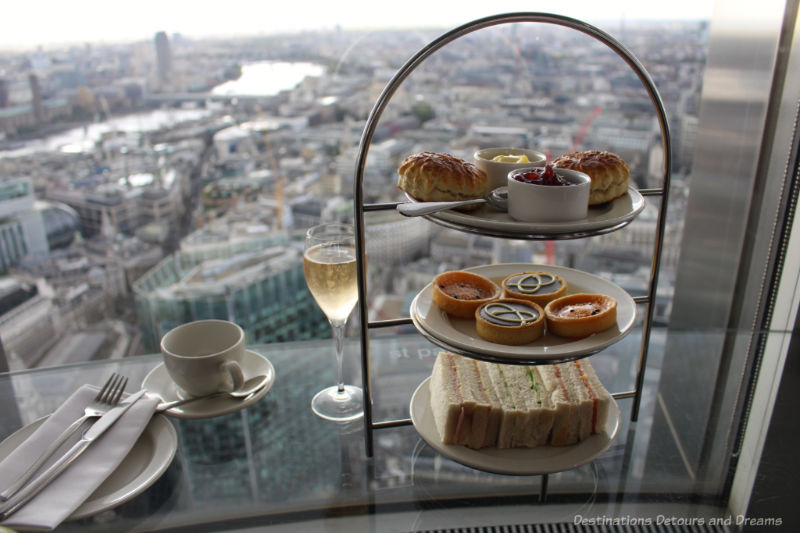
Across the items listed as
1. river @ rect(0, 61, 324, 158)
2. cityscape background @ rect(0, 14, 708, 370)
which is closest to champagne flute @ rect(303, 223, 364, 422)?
cityscape background @ rect(0, 14, 708, 370)

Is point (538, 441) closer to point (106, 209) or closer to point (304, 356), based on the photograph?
point (304, 356)

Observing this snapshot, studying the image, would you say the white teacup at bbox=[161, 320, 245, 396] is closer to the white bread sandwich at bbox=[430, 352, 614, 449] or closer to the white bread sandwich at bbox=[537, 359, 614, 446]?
the white bread sandwich at bbox=[430, 352, 614, 449]

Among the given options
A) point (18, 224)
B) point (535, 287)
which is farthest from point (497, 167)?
point (18, 224)

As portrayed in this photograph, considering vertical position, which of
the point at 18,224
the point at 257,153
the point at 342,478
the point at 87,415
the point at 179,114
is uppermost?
the point at 179,114

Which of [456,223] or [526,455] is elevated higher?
[456,223]

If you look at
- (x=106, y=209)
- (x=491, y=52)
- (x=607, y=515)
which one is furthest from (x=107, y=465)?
(x=491, y=52)

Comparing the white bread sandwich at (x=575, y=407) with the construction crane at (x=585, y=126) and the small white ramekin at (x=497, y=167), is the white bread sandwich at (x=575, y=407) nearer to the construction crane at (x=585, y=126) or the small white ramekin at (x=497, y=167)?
the small white ramekin at (x=497, y=167)

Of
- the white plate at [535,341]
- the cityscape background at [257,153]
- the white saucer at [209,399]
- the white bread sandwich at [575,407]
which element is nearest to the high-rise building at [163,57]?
the cityscape background at [257,153]

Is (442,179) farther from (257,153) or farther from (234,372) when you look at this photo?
(257,153)
